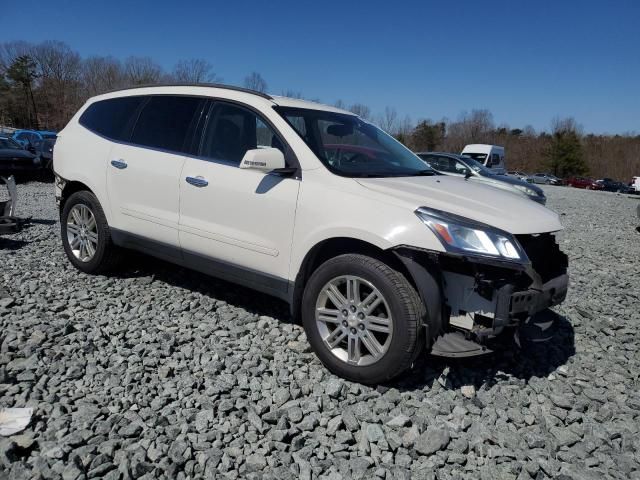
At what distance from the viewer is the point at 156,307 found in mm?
4219

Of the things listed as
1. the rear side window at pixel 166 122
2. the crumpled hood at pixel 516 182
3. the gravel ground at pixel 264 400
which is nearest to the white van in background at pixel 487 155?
the crumpled hood at pixel 516 182

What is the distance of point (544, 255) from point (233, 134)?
8.13 ft

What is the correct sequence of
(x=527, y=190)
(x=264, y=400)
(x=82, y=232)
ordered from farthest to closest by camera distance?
(x=527, y=190), (x=82, y=232), (x=264, y=400)

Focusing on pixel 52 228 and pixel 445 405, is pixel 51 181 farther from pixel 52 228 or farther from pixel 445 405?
pixel 445 405

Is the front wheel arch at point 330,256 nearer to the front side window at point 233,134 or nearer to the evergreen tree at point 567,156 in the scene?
the front side window at point 233,134

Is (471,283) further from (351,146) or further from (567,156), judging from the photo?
(567,156)

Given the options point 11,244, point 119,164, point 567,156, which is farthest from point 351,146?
point 567,156

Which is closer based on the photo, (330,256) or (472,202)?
(472,202)

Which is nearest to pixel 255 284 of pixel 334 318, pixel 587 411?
pixel 334 318

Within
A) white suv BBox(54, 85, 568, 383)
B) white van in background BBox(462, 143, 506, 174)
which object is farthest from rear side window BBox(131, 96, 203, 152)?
white van in background BBox(462, 143, 506, 174)

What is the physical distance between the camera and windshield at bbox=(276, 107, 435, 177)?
355 cm

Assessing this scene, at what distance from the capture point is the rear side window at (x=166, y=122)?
4.11 meters

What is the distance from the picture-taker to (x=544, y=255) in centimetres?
322

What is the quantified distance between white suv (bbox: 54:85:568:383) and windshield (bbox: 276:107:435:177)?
2 cm
